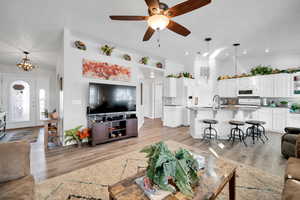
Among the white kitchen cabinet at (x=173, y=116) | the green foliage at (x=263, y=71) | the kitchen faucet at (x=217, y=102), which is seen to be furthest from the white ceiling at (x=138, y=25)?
the white kitchen cabinet at (x=173, y=116)

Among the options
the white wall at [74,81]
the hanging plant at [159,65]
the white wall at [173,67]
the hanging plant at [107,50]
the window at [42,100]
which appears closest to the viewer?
the white wall at [74,81]

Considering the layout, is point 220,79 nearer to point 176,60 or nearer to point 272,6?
point 176,60

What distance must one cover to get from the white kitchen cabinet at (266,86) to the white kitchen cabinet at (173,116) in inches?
124

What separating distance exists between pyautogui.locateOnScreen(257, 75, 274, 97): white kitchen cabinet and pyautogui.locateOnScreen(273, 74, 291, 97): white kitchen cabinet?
0.10 m

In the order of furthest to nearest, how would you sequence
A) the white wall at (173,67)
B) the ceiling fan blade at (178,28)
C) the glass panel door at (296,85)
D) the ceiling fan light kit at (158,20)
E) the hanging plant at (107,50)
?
the white wall at (173,67) → the glass panel door at (296,85) → the hanging plant at (107,50) → the ceiling fan blade at (178,28) → the ceiling fan light kit at (158,20)

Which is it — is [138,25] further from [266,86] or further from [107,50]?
[266,86]

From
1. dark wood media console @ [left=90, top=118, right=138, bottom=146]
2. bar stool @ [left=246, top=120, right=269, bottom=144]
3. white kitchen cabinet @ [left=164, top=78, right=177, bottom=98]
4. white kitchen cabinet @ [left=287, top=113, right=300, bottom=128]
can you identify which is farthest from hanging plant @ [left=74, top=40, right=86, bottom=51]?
white kitchen cabinet @ [left=287, top=113, right=300, bottom=128]

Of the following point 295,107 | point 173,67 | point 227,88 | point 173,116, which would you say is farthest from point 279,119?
point 173,67

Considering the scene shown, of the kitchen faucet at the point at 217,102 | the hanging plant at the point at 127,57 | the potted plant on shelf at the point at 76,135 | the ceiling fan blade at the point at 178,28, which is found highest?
the hanging plant at the point at 127,57

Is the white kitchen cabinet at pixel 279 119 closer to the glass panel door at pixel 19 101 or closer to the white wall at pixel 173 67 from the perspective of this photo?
the white wall at pixel 173 67

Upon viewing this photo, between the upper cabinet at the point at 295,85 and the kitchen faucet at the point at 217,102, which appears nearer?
the kitchen faucet at the point at 217,102

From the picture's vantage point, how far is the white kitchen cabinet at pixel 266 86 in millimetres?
4623

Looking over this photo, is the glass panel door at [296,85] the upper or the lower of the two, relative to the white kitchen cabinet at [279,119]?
upper

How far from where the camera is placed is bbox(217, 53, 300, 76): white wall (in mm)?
4761
